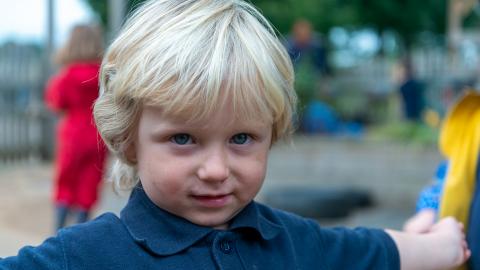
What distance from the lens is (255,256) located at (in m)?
1.79

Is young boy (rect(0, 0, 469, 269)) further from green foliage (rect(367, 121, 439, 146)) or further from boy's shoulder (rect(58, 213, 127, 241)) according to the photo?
green foliage (rect(367, 121, 439, 146))

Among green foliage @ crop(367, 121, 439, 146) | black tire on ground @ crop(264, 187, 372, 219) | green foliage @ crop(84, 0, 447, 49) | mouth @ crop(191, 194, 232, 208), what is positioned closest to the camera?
mouth @ crop(191, 194, 232, 208)

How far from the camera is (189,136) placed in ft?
5.41

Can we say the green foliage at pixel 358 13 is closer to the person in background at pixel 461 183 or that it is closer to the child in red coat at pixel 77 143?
the child in red coat at pixel 77 143

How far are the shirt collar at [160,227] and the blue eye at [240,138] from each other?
0.19 meters

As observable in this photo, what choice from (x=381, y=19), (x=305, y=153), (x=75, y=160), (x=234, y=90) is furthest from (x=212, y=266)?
(x=381, y=19)

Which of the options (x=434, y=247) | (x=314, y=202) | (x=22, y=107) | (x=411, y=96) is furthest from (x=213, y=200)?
(x=411, y=96)

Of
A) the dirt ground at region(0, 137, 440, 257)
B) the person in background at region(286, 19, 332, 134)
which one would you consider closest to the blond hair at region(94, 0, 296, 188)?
the dirt ground at region(0, 137, 440, 257)

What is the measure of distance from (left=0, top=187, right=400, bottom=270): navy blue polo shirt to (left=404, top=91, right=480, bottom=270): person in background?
0.41 m

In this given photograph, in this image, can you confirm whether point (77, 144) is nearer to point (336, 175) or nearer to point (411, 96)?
point (336, 175)

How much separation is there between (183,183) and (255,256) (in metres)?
0.25

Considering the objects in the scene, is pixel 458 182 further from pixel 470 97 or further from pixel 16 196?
pixel 16 196

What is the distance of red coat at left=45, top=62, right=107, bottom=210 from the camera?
5801 mm

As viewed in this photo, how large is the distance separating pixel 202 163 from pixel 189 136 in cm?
6
